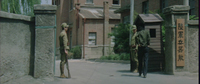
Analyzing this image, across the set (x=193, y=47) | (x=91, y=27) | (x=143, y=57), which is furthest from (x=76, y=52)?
(x=193, y=47)

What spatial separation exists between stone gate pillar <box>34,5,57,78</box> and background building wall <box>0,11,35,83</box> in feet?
0.93

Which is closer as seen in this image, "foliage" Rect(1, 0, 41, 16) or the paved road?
the paved road

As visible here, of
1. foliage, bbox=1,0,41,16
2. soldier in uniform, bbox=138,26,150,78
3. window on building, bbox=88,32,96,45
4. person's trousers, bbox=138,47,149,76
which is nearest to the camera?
person's trousers, bbox=138,47,149,76

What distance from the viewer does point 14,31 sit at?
8.41m

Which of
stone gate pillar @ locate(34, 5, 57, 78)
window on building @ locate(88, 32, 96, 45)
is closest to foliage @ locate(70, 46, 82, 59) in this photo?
window on building @ locate(88, 32, 96, 45)

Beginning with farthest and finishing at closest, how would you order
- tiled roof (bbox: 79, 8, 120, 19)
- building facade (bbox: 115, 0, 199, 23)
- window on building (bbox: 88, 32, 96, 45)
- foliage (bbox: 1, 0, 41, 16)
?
window on building (bbox: 88, 32, 96, 45) → tiled roof (bbox: 79, 8, 120, 19) → foliage (bbox: 1, 0, 41, 16) → building facade (bbox: 115, 0, 199, 23)

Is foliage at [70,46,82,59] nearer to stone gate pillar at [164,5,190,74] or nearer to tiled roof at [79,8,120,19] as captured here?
tiled roof at [79,8,120,19]

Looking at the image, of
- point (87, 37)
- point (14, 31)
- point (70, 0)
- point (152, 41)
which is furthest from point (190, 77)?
point (70, 0)

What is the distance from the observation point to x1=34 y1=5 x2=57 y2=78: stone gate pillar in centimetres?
892

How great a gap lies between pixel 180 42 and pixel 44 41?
17.5ft

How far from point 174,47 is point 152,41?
1982 millimetres

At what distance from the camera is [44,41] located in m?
8.98

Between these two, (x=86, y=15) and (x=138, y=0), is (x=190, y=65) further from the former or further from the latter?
(x=86, y=15)

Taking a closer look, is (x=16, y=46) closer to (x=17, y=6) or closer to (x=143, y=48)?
(x=143, y=48)
